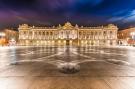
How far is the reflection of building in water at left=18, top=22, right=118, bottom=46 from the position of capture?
365ft

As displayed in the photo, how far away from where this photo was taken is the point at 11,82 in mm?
5914

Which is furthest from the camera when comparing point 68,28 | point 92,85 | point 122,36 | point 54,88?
point 122,36

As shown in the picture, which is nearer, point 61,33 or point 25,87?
point 25,87

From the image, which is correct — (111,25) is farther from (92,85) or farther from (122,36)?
(92,85)

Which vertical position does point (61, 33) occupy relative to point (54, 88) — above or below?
above

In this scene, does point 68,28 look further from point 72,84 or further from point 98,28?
point 72,84

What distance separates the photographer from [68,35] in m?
112

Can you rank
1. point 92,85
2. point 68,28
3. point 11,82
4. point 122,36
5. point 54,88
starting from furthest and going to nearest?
point 122,36 < point 68,28 < point 11,82 < point 92,85 < point 54,88

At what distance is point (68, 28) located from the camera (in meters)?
111

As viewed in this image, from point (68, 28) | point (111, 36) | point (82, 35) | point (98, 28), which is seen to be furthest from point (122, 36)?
point (68, 28)

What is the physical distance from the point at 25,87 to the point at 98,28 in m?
114

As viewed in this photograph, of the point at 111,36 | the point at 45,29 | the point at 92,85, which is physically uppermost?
the point at 45,29

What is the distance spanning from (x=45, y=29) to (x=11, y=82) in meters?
110

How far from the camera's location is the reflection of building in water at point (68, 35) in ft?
365
